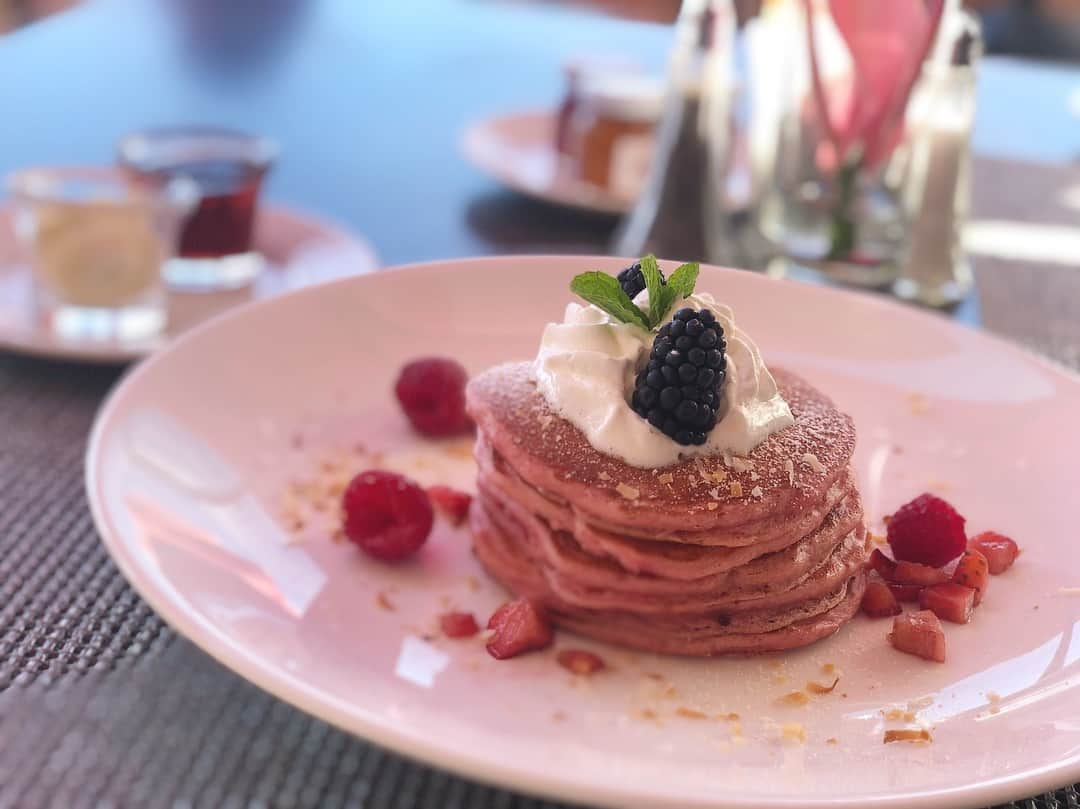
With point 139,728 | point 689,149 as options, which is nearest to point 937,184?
point 689,149

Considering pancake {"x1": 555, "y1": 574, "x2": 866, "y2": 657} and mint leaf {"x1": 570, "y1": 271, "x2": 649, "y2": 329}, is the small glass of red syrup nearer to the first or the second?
mint leaf {"x1": 570, "y1": 271, "x2": 649, "y2": 329}

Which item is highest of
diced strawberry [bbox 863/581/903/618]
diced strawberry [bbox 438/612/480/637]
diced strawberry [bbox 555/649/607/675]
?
diced strawberry [bbox 863/581/903/618]

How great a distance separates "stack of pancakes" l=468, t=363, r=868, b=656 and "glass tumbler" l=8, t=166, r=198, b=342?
3.09 feet

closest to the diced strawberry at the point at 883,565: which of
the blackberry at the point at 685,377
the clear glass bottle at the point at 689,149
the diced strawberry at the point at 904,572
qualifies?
the diced strawberry at the point at 904,572

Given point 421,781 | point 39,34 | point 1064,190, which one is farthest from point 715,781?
point 39,34

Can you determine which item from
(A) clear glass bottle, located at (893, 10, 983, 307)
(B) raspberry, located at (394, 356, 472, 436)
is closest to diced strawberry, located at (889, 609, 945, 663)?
(B) raspberry, located at (394, 356, 472, 436)

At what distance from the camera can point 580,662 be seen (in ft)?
3.63

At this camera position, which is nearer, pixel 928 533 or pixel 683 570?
pixel 683 570

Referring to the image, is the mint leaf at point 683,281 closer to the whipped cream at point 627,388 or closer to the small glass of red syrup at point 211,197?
the whipped cream at point 627,388

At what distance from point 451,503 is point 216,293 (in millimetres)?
944

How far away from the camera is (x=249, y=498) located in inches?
51.9

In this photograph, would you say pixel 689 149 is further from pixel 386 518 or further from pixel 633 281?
pixel 386 518

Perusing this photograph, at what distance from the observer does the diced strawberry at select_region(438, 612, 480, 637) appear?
3.76 ft

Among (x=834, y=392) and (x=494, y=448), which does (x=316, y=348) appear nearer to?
(x=494, y=448)
